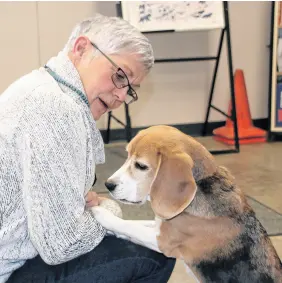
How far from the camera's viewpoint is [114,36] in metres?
1.99

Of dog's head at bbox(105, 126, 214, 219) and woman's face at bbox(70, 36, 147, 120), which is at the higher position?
woman's face at bbox(70, 36, 147, 120)

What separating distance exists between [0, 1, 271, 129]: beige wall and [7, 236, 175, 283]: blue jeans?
4.49 metres

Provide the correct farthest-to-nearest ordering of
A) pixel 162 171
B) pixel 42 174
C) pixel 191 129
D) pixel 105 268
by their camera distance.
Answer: pixel 191 129 < pixel 162 171 < pixel 105 268 < pixel 42 174

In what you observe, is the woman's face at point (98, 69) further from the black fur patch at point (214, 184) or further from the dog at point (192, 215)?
the black fur patch at point (214, 184)

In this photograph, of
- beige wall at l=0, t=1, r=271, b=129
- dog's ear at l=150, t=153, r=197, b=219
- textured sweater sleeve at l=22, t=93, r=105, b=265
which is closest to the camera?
textured sweater sleeve at l=22, t=93, r=105, b=265

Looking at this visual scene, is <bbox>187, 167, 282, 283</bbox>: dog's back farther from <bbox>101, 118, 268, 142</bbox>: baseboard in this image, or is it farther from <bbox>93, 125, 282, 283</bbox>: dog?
<bbox>101, 118, 268, 142</bbox>: baseboard

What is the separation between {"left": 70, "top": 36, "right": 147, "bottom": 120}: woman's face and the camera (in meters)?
2.00

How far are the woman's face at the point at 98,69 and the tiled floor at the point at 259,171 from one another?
1338 mm

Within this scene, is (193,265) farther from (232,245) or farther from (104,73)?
(104,73)

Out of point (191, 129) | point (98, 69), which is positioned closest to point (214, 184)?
point (98, 69)

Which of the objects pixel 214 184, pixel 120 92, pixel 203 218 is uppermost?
pixel 120 92

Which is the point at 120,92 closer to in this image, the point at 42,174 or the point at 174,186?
the point at 174,186

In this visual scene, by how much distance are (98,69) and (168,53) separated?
4658mm

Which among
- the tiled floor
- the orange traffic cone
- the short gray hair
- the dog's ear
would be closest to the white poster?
the orange traffic cone
